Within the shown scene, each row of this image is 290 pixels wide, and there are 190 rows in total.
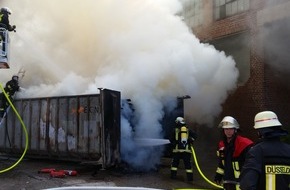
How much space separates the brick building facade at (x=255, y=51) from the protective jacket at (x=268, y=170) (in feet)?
24.5

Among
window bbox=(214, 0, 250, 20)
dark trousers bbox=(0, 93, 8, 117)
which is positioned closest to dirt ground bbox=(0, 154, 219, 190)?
dark trousers bbox=(0, 93, 8, 117)

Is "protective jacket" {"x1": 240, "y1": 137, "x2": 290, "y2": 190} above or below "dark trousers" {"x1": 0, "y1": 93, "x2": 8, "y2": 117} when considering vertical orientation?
below

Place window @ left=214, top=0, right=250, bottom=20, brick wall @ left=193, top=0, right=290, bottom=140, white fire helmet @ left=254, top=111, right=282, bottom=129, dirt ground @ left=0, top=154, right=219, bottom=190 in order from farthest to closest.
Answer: window @ left=214, top=0, right=250, bottom=20
brick wall @ left=193, top=0, right=290, bottom=140
dirt ground @ left=0, top=154, right=219, bottom=190
white fire helmet @ left=254, top=111, right=282, bottom=129

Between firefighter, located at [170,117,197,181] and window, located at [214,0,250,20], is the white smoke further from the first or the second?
window, located at [214,0,250,20]

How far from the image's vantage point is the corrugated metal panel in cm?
795

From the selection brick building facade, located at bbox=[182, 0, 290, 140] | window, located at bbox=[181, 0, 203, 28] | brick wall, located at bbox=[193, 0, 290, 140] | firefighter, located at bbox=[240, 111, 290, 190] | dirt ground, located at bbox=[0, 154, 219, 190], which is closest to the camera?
firefighter, located at bbox=[240, 111, 290, 190]

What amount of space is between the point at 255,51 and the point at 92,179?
20.4ft

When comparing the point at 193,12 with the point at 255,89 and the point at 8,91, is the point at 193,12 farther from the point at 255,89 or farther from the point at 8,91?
the point at 8,91

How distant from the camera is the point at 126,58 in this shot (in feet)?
32.0

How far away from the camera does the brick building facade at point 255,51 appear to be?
10.0m

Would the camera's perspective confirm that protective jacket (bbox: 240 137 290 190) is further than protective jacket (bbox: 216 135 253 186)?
No

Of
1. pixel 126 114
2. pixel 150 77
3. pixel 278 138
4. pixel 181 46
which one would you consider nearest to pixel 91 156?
pixel 126 114

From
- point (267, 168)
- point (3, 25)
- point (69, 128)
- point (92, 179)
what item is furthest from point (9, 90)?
point (267, 168)

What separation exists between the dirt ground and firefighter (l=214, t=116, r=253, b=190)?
117 inches
